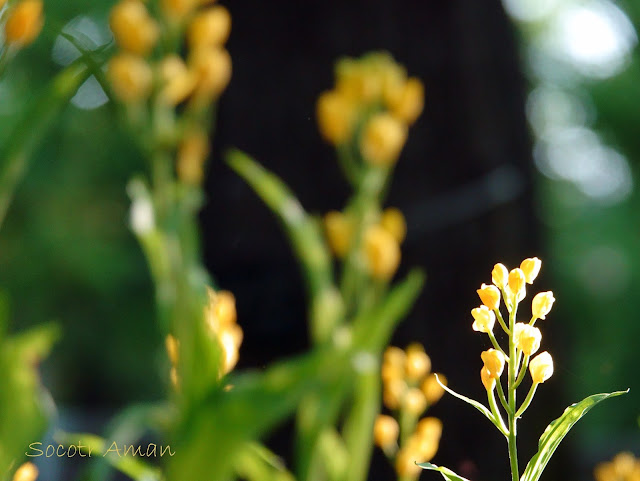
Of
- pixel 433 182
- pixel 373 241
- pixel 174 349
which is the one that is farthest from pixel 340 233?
pixel 433 182

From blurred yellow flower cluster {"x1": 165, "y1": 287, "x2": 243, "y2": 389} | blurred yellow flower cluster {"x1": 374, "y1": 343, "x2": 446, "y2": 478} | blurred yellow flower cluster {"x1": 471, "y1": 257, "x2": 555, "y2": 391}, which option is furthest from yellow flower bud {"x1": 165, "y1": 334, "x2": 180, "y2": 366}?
blurred yellow flower cluster {"x1": 471, "y1": 257, "x2": 555, "y2": 391}

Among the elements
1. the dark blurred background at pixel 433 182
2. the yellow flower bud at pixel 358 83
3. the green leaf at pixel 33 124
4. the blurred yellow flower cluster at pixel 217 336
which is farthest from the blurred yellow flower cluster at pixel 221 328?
the dark blurred background at pixel 433 182

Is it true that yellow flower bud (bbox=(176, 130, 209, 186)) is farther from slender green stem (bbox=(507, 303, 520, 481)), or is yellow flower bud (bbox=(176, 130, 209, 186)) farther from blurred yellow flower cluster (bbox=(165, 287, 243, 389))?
slender green stem (bbox=(507, 303, 520, 481))

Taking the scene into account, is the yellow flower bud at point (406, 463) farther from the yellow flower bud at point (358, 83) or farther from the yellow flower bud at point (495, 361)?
the yellow flower bud at point (358, 83)

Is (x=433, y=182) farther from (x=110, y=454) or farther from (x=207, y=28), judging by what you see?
(x=110, y=454)

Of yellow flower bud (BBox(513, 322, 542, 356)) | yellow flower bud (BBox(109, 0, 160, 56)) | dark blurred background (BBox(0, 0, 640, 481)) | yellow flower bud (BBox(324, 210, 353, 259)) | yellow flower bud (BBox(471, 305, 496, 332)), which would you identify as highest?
yellow flower bud (BBox(109, 0, 160, 56))
